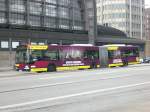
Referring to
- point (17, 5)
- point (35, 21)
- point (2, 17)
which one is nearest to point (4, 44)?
point (2, 17)

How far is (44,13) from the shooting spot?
7644 cm

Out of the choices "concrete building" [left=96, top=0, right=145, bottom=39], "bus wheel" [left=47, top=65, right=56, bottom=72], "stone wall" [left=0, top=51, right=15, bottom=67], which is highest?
"concrete building" [left=96, top=0, right=145, bottom=39]

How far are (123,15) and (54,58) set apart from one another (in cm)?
10944

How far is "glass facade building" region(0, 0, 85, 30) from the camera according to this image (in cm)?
6900

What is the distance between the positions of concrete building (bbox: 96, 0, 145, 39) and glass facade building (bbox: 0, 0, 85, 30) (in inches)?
2426

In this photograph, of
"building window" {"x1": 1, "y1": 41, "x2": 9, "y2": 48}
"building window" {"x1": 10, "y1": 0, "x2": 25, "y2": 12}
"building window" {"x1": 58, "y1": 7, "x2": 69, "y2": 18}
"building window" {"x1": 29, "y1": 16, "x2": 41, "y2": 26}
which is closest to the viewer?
"building window" {"x1": 1, "y1": 41, "x2": 9, "y2": 48}

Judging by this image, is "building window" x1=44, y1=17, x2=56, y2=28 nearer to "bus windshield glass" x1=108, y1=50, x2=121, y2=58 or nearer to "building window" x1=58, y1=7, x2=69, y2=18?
"building window" x1=58, y1=7, x2=69, y2=18

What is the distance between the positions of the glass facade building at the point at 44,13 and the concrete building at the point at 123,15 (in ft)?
202

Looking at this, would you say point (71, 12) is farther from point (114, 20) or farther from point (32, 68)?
point (114, 20)

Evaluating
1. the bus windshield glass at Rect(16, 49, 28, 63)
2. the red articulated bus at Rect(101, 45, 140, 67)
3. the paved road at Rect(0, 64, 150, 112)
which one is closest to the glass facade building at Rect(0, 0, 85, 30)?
the red articulated bus at Rect(101, 45, 140, 67)

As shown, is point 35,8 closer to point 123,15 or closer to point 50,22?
point 50,22

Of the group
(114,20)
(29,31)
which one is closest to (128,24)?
(114,20)

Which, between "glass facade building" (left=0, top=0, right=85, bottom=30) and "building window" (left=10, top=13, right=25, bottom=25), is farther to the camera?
"building window" (left=10, top=13, right=25, bottom=25)

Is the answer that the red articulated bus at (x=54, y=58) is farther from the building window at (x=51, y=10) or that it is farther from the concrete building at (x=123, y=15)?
the concrete building at (x=123, y=15)
